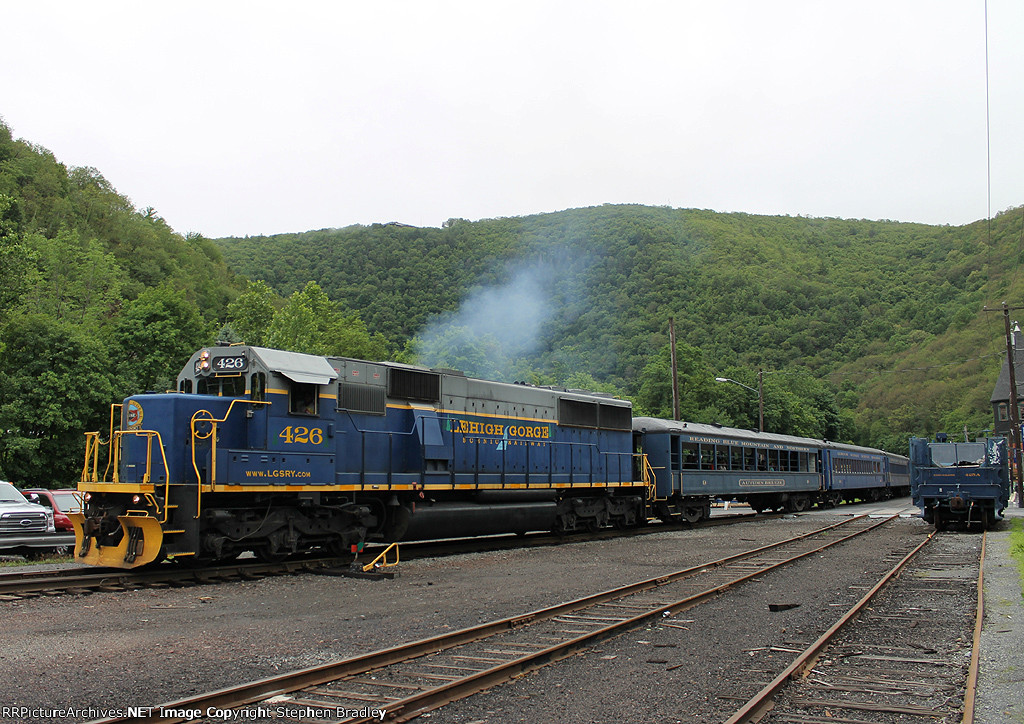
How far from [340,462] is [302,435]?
0.97 meters

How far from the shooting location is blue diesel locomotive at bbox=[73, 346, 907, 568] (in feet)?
37.8

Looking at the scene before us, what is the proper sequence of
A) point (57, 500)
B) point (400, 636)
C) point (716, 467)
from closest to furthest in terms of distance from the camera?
point (400, 636), point (57, 500), point (716, 467)

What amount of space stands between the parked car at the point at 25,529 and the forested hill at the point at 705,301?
24.7m

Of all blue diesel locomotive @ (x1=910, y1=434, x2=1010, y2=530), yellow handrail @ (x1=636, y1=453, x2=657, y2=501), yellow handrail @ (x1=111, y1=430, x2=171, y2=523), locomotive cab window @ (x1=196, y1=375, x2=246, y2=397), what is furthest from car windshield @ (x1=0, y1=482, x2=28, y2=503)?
blue diesel locomotive @ (x1=910, y1=434, x2=1010, y2=530)

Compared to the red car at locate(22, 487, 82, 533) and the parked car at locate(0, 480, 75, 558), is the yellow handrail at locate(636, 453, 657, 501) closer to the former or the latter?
the parked car at locate(0, 480, 75, 558)

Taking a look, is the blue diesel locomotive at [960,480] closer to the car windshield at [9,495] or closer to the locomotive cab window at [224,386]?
the locomotive cab window at [224,386]

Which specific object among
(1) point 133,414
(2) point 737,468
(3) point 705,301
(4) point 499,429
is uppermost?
(3) point 705,301

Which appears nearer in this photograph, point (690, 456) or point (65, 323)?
→ point (690, 456)

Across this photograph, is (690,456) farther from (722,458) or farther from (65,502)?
(65,502)

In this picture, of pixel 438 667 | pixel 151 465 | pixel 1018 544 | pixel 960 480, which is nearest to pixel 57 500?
pixel 151 465

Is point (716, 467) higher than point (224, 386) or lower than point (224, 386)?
lower

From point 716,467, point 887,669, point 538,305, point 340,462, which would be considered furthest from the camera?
point 538,305

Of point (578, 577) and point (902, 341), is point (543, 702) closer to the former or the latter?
point (578, 577)

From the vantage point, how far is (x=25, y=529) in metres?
15.0
